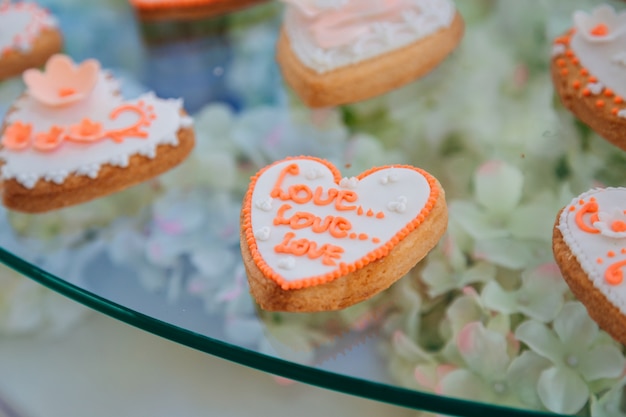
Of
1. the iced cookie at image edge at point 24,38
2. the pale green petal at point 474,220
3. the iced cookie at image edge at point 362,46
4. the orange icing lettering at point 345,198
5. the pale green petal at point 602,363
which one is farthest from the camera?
the iced cookie at image edge at point 24,38

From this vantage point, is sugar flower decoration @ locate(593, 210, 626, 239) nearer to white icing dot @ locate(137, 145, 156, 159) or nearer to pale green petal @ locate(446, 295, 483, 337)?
pale green petal @ locate(446, 295, 483, 337)

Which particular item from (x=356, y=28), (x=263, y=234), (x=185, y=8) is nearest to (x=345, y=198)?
(x=263, y=234)

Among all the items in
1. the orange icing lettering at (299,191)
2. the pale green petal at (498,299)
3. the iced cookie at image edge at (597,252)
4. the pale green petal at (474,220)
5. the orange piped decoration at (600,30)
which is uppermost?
the orange piped decoration at (600,30)

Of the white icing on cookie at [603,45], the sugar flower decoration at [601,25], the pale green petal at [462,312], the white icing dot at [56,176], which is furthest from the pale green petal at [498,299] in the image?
the white icing dot at [56,176]

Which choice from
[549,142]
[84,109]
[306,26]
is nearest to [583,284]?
[549,142]

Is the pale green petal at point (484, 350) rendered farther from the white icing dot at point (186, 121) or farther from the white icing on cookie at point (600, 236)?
the white icing dot at point (186, 121)

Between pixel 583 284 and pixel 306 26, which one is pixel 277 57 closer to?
pixel 306 26

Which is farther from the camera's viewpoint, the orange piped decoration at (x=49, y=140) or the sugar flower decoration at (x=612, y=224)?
the orange piped decoration at (x=49, y=140)

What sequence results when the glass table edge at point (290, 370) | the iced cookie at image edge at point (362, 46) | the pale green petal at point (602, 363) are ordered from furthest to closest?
the iced cookie at image edge at point (362, 46), the pale green petal at point (602, 363), the glass table edge at point (290, 370)
